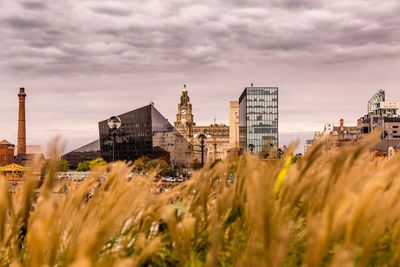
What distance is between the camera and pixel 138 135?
397 ft

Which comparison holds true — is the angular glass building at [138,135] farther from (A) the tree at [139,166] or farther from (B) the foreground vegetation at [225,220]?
(B) the foreground vegetation at [225,220]

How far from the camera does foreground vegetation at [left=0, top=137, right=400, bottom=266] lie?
6.57 feet

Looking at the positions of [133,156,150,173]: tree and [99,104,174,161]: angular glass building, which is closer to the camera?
[133,156,150,173]: tree

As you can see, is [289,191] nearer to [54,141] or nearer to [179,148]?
[54,141]

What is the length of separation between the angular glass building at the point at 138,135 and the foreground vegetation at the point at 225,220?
374ft

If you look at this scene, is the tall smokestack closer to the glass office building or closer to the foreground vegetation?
the glass office building

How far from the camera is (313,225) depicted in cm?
175

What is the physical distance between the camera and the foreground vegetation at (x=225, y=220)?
200 cm

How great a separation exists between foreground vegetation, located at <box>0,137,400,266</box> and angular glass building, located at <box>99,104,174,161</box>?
114 metres

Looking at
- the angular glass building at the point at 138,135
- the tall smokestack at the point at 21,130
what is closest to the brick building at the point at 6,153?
the tall smokestack at the point at 21,130

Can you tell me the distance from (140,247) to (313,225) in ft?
3.68

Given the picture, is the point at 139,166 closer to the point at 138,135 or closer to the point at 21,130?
the point at 138,135

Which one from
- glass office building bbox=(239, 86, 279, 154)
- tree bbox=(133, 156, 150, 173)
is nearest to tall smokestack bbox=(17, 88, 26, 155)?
tree bbox=(133, 156, 150, 173)

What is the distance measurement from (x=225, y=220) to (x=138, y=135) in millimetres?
118380
